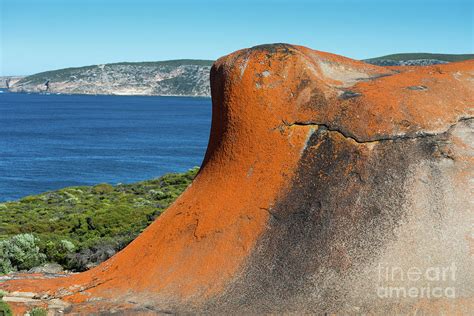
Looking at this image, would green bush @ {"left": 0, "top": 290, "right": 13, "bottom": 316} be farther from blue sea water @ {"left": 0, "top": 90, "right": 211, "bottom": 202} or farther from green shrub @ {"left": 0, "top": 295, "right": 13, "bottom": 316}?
blue sea water @ {"left": 0, "top": 90, "right": 211, "bottom": 202}

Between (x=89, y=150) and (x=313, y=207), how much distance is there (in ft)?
273

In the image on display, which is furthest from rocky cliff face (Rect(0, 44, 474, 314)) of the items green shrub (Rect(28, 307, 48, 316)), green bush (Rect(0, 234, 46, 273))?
green bush (Rect(0, 234, 46, 273))

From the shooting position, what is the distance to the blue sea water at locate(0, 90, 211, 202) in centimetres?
6550

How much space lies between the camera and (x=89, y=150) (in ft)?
294

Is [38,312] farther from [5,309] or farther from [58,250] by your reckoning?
[58,250]

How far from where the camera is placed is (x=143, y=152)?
89562mm

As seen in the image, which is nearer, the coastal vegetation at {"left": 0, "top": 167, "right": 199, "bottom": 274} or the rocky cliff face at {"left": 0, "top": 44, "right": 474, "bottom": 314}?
the rocky cliff face at {"left": 0, "top": 44, "right": 474, "bottom": 314}

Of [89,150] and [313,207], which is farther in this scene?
[89,150]

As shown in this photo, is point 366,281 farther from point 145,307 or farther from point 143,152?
point 143,152

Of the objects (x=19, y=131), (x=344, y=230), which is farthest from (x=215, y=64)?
(x=19, y=131)

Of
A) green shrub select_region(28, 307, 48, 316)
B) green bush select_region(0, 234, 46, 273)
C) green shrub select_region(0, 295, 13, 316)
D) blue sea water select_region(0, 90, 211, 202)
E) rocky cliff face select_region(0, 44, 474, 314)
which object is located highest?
rocky cliff face select_region(0, 44, 474, 314)

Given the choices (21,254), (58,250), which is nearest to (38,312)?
(21,254)

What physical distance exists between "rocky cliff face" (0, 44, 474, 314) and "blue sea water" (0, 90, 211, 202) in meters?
47.2

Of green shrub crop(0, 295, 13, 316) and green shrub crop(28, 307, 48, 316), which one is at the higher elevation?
green shrub crop(0, 295, 13, 316)
